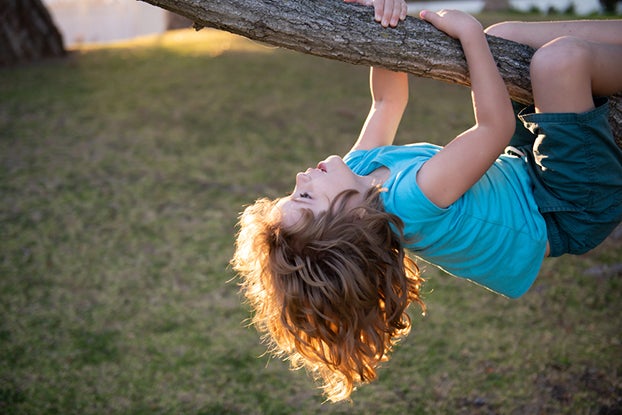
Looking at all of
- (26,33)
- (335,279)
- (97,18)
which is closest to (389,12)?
(335,279)

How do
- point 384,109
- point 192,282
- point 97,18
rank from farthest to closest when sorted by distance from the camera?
point 97,18
point 192,282
point 384,109

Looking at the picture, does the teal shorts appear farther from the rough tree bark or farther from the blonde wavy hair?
the blonde wavy hair

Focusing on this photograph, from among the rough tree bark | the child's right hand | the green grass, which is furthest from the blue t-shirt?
the green grass

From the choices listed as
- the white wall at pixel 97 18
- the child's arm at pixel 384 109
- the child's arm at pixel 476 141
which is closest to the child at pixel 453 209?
the child's arm at pixel 476 141

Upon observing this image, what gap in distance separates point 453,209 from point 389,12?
69 cm

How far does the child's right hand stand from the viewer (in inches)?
77.7

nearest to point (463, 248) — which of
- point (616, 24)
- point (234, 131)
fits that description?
point (616, 24)

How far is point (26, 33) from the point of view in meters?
6.81

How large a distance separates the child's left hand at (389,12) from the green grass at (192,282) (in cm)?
173

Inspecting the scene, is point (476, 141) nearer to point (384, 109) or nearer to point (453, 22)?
point (453, 22)

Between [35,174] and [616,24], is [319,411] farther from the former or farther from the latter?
[35,174]

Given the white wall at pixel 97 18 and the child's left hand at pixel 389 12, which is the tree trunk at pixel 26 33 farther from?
the child's left hand at pixel 389 12

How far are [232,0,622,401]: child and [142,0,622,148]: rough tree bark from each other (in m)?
0.06

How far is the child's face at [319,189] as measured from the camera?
2061 millimetres
